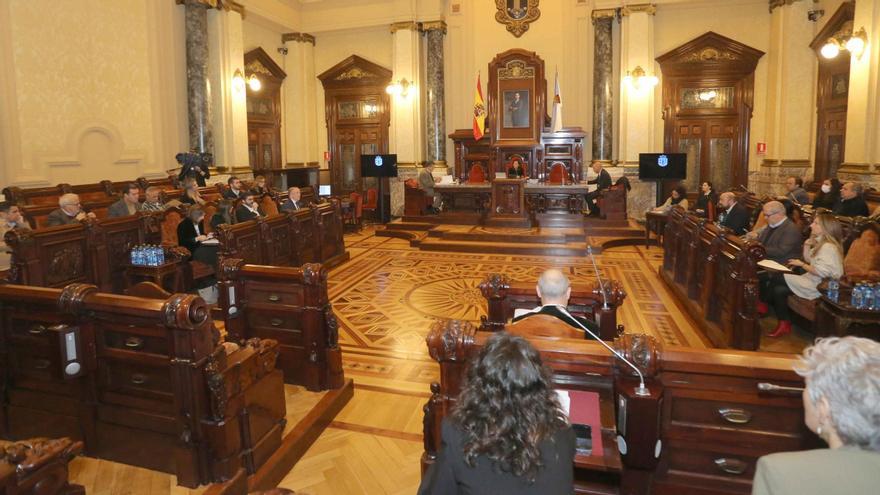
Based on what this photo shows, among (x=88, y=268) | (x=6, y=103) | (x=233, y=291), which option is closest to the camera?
(x=233, y=291)

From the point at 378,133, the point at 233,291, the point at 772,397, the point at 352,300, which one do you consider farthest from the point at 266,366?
the point at 378,133

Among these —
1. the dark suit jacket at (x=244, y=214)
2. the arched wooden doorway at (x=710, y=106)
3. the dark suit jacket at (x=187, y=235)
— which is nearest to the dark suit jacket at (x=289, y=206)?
the dark suit jacket at (x=244, y=214)

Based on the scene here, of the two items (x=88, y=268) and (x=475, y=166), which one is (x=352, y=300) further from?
(x=475, y=166)

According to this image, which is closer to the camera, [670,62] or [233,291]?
[233,291]

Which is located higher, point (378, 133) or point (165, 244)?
point (378, 133)

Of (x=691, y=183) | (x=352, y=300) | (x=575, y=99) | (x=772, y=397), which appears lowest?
(x=352, y=300)

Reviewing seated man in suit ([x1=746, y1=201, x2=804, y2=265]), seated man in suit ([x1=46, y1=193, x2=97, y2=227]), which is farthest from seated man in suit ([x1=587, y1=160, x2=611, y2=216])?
seated man in suit ([x1=46, y1=193, x2=97, y2=227])

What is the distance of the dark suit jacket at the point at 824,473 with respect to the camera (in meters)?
1.26

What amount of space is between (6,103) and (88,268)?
381 centimetres

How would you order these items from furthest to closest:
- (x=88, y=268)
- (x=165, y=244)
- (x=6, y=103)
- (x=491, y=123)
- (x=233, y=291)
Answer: (x=491, y=123), (x=6, y=103), (x=165, y=244), (x=88, y=268), (x=233, y=291)

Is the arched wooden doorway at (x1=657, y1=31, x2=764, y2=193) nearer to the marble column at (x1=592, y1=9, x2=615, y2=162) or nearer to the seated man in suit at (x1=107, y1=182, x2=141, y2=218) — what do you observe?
the marble column at (x1=592, y1=9, x2=615, y2=162)

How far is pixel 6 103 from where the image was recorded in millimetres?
8219

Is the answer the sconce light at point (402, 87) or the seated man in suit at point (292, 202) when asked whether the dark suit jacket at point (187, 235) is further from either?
the sconce light at point (402, 87)

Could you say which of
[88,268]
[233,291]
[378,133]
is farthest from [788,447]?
[378,133]
